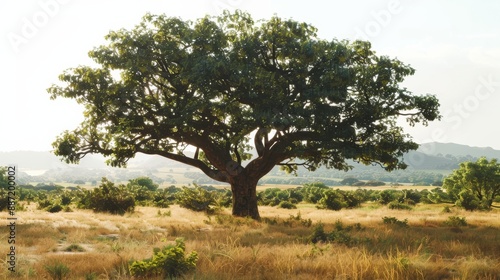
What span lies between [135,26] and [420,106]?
15.4 metres

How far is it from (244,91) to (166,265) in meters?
12.9

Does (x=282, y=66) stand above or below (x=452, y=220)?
above

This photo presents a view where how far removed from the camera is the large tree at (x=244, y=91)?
59.2ft

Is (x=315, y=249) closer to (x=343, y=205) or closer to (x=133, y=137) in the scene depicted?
(x=133, y=137)

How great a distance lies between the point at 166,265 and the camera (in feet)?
24.0

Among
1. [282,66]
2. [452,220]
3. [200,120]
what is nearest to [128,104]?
[200,120]

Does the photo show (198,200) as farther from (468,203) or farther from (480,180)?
(480,180)

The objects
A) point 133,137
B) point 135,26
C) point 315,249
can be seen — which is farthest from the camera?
point 133,137

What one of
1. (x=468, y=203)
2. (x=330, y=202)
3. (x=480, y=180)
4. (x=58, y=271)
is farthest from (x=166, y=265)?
(x=480, y=180)

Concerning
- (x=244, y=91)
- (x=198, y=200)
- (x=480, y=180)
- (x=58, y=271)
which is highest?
(x=244, y=91)

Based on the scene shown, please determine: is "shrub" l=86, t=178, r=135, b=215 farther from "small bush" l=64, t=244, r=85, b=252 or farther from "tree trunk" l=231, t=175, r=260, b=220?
"small bush" l=64, t=244, r=85, b=252

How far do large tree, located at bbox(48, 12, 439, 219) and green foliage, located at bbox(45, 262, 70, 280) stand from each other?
11518 mm

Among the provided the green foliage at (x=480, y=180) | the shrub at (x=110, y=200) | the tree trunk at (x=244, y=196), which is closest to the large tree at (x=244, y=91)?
the tree trunk at (x=244, y=196)

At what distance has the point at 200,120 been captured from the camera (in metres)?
21.3
